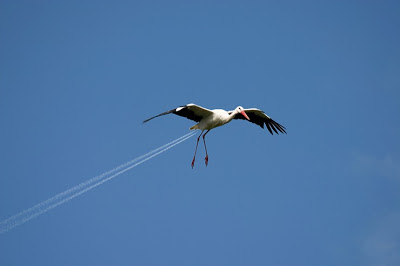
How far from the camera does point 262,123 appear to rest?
104ft

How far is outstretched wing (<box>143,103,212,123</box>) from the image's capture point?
2683 centimetres

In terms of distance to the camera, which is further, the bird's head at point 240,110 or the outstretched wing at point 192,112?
the bird's head at point 240,110

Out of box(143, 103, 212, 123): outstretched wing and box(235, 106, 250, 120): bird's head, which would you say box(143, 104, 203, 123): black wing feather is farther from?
box(235, 106, 250, 120): bird's head

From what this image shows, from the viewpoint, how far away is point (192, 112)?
2805 cm

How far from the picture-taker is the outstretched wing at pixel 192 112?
26.8 m

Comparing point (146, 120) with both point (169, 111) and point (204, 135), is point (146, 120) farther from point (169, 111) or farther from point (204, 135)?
point (204, 135)

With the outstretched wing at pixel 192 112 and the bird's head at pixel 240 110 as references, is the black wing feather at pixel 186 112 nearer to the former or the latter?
the outstretched wing at pixel 192 112

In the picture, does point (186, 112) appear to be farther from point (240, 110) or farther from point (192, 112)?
point (240, 110)

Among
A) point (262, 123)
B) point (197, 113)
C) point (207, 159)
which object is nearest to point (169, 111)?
point (197, 113)

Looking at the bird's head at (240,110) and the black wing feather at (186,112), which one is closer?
the black wing feather at (186,112)

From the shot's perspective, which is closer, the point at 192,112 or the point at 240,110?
the point at 192,112

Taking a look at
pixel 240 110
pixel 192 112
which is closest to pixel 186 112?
pixel 192 112

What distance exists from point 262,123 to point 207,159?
15.6 ft

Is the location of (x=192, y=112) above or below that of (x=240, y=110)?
below
